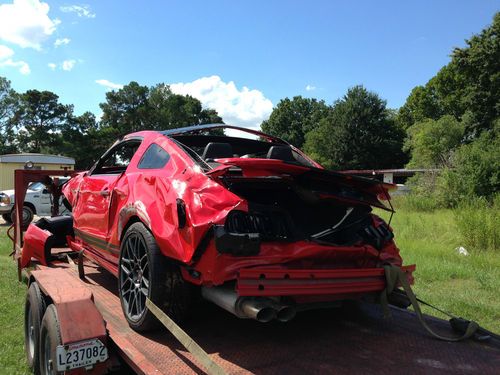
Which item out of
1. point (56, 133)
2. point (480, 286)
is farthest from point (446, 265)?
point (56, 133)

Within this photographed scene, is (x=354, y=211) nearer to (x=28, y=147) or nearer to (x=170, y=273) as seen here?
(x=170, y=273)

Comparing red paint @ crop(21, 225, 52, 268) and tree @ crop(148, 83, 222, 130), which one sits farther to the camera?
tree @ crop(148, 83, 222, 130)

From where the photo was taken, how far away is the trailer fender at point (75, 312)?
2.98 m

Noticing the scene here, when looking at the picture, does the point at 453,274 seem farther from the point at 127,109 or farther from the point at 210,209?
the point at 127,109

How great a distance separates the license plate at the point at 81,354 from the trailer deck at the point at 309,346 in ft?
0.38

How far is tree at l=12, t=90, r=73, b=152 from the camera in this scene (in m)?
58.5

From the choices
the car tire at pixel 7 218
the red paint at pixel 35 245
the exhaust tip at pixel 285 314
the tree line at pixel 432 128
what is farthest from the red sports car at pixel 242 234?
the tree line at pixel 432 128

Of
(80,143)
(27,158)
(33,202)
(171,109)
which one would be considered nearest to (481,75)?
(27,158)

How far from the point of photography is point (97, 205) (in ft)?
15.3

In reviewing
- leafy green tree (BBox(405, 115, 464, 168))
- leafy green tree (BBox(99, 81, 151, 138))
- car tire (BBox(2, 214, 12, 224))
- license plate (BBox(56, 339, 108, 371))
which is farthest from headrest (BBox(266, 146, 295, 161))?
leafy green tree (BBox(99, 81, 151, 138))

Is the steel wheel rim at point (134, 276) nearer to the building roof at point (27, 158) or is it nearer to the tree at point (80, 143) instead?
the building roof at point (27, 158)

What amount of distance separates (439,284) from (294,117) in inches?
3143

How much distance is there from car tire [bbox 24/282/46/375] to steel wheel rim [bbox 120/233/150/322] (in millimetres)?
707

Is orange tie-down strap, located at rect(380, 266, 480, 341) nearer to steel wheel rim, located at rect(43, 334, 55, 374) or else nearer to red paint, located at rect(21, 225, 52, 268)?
steel wheel rim, located at rect(43, 334, 55, 374)
